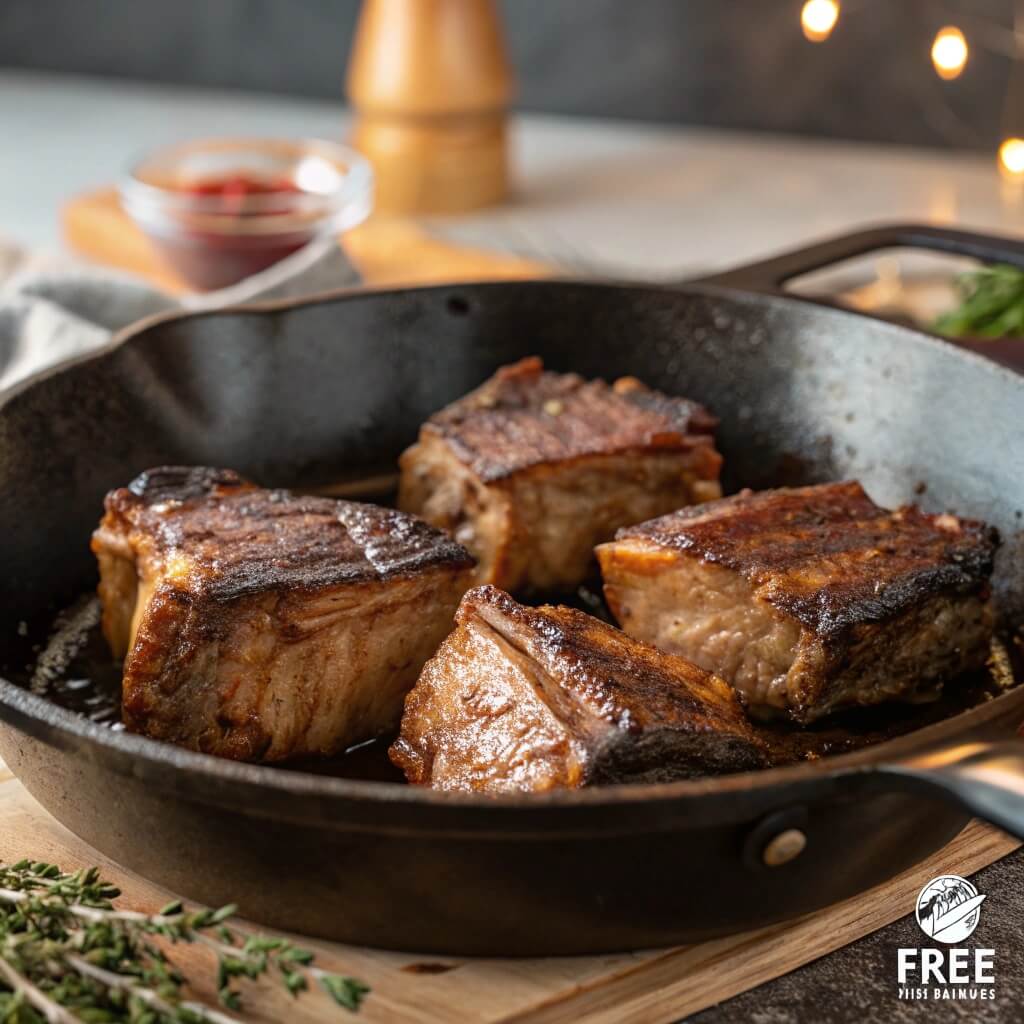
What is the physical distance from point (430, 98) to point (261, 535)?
2.90 m

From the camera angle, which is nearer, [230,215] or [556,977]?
[556,977]

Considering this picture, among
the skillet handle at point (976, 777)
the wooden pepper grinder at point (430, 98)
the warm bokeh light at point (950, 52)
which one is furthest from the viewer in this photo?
the warm bokeh light at point (950, 52)

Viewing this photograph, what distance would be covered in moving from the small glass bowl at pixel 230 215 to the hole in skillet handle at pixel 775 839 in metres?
2.78

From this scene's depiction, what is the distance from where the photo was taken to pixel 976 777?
56.3 inches

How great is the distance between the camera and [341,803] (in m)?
1.42

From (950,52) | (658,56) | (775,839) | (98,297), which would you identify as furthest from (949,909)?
(658,56)

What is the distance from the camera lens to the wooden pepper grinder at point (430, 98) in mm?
4633

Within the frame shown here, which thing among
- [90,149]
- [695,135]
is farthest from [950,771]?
[90,149]

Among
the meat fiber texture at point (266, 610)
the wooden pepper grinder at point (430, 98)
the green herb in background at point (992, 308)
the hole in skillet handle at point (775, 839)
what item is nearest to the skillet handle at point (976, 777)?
the hole in skillet handle at point (775, 839)

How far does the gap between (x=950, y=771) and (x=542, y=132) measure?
16.6 ft

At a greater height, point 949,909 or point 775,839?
point 775,839

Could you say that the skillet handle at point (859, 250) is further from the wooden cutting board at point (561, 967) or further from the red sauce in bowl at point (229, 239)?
the red sauce in bowl at point (229, 239)

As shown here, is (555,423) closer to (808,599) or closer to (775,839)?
(808,599)

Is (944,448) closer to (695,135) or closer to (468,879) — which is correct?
(468,879)
